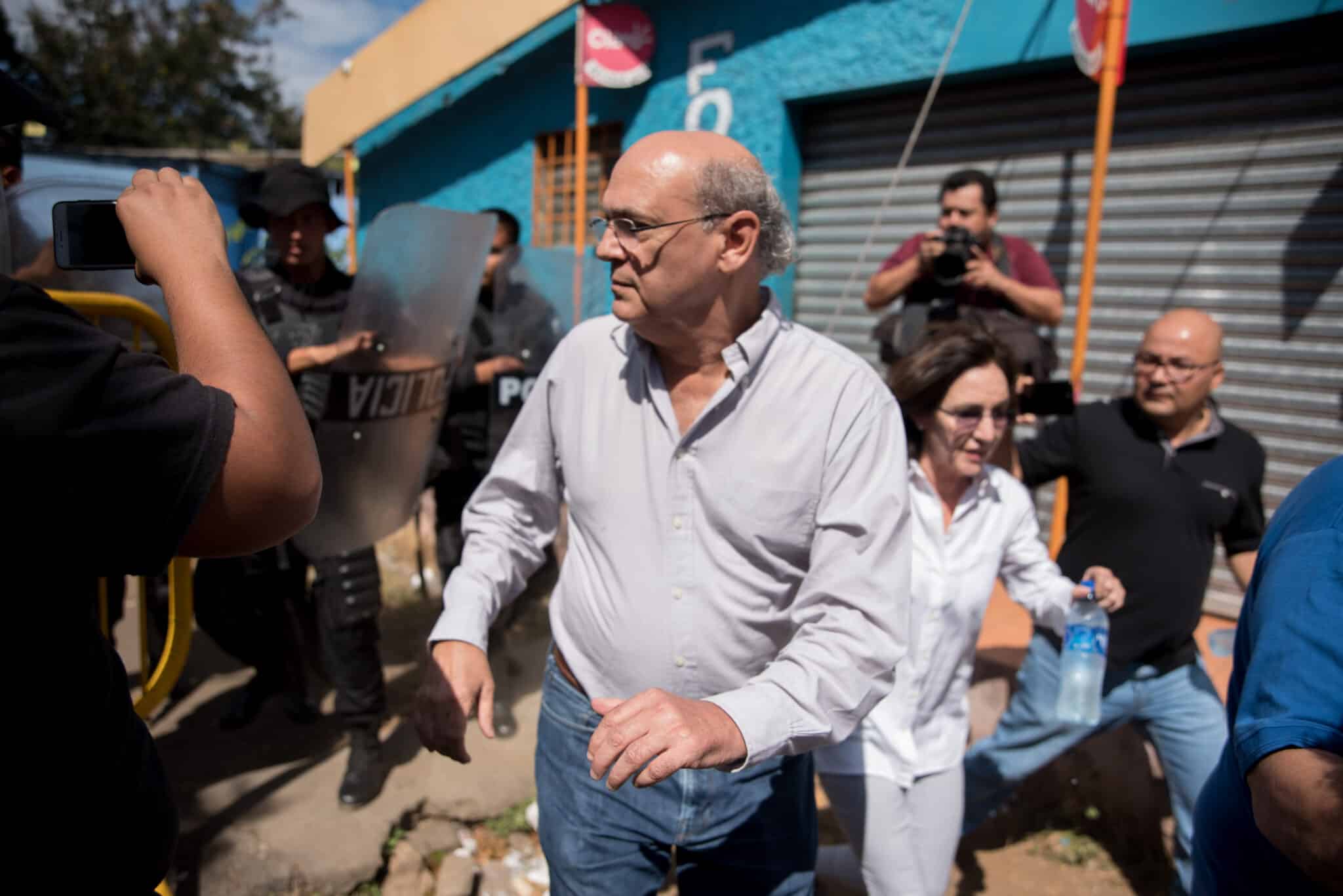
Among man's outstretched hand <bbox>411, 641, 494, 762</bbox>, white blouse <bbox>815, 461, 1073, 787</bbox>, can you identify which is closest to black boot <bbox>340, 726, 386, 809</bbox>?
white blouse <bbox>815, 461, 1073, 787</bbox>

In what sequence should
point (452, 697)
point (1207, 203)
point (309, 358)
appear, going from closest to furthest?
1. point (452, 697)
2. point (309, 358)
3. point (1207, 203)

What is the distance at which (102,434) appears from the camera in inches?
30.9

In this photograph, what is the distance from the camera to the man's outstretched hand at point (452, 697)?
1501 millimetres

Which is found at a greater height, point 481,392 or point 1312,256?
point 1312,256

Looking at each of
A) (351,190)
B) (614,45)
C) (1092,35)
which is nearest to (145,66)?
(351,190)

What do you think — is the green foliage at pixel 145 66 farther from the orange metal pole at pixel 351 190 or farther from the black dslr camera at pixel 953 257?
the black dslr camera at pixel 953 257

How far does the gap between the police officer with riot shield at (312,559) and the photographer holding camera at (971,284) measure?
1959 mm

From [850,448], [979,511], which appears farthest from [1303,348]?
[850,448]

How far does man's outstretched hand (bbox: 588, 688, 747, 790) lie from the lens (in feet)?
3.71

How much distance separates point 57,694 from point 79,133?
2312 cm

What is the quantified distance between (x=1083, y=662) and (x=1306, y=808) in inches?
69.6

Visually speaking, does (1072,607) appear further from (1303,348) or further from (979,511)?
(1303,348)

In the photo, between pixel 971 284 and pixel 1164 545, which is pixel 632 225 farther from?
pixel 971 284

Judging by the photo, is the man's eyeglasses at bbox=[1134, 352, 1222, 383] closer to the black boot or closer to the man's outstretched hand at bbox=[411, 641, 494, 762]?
the man's outstretched hand at bbox=[411, 641, 494, 762]
